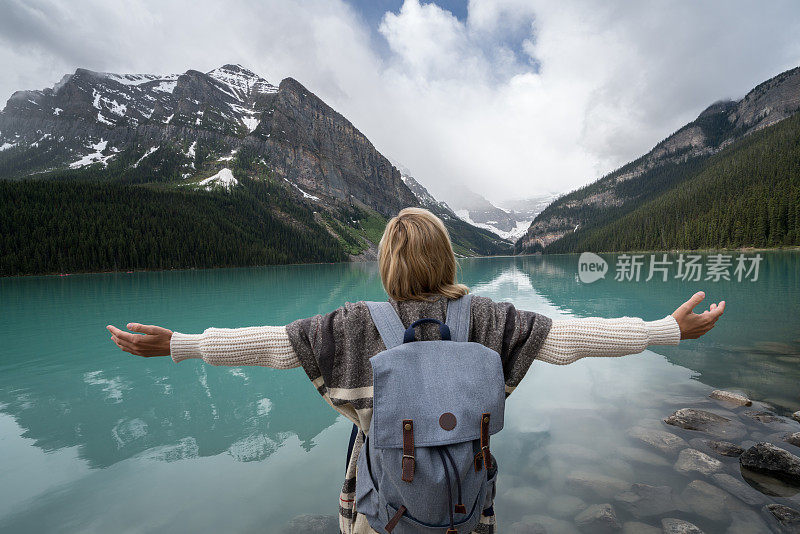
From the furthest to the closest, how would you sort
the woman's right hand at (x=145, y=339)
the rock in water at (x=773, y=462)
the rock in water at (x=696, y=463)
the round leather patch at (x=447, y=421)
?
1. the rock in water at (x=696, y=463)
2. the rock in water at (x=773, y=462)
3. the woman's right hand at (x=145, y=339)
4. the round leather patch at (x=447, y=421)

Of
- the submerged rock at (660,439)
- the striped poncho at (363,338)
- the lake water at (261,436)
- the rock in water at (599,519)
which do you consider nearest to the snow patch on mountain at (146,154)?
the lake water at (261,436)

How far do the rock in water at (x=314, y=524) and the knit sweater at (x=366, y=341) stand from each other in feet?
10.8

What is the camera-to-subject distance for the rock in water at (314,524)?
13.8 ft

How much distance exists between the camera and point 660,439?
5758 millimetres

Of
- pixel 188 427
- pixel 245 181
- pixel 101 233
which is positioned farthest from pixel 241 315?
pixel 245 181

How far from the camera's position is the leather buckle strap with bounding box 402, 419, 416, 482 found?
55.1 inches

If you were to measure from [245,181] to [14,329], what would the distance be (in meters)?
144

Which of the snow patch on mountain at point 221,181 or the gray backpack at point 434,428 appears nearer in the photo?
the gray backpack at point 434,428

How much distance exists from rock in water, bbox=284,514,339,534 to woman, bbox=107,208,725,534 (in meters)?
2.88

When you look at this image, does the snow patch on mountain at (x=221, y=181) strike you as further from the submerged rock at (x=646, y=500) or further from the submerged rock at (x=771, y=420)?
the submerged rock at (x=646, y=500)

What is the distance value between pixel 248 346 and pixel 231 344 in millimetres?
84

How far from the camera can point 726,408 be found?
22.5 feet

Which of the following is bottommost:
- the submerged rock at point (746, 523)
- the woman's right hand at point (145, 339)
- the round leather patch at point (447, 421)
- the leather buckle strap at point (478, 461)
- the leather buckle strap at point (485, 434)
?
the submerged rock at point (746, 523)

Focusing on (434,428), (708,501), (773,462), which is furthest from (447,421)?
(773,462)
